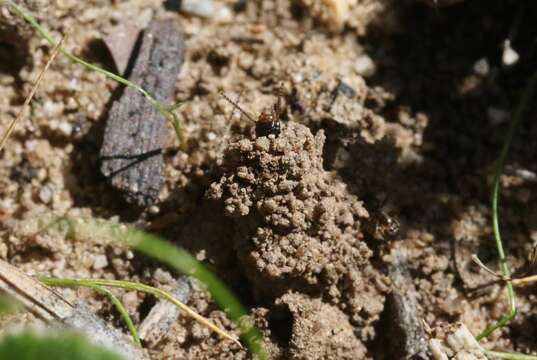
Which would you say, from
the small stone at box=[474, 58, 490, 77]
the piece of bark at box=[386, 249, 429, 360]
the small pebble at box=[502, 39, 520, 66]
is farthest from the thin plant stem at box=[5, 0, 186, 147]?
the small pebble at box=[502, 39, 520, 66]

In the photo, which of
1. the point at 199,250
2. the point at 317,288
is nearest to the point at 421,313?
the point at 317,288

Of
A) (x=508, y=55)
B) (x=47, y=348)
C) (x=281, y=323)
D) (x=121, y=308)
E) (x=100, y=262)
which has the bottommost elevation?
(x=47, y=348)

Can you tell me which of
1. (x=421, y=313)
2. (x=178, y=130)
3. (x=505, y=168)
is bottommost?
(x=421, y=313)

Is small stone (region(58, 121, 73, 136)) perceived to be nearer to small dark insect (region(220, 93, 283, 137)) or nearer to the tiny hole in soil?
small dark insect (region(220, 93, 283, 137))

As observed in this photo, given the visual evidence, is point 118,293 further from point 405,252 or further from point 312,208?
point 405,252

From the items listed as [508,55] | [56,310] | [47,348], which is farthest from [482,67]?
[47,348]

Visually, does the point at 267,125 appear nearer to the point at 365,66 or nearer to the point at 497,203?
the point at 365,66
